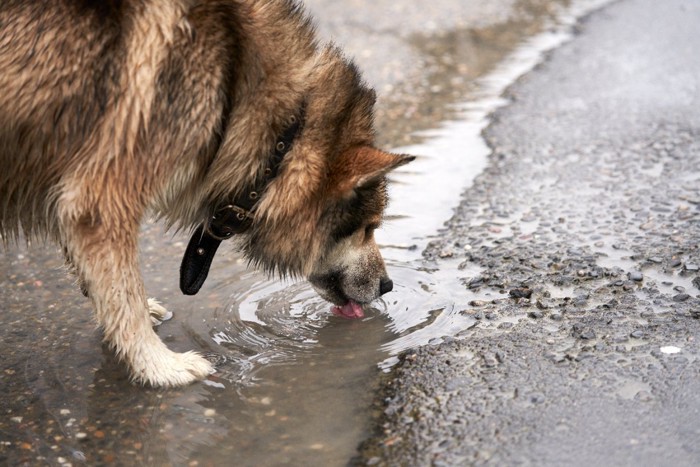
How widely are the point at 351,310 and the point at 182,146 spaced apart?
1191 mm

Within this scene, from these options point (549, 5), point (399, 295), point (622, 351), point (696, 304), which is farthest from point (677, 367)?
point (549, 5)

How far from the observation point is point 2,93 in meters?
3.44

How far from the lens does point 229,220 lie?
3916 mm

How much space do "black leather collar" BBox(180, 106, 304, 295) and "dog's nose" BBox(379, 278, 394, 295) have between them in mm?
686

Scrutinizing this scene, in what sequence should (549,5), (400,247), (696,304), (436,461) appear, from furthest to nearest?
(549,5) → (400,247) → (696,304) → (436,461)

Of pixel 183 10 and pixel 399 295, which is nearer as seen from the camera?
pixel 183 10

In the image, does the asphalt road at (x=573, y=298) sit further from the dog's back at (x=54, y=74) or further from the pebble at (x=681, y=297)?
the dog's back at (x=54, y=74)

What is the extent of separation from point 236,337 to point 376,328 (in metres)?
0.65

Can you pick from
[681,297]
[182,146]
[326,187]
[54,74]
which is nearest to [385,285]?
[326,187]

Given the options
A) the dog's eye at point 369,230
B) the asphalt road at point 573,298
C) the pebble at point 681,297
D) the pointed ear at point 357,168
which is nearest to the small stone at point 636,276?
the asphalt road at point 573,298

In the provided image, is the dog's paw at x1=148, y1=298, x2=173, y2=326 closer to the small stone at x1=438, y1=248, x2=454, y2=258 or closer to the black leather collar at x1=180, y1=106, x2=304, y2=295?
the black leather collar at x1=180, y1=106, x2=304, y2=295

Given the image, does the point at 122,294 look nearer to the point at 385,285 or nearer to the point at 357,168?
the point at 357,168

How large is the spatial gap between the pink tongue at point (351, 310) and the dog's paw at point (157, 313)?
2.78ft

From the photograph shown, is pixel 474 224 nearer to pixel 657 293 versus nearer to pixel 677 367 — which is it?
pixel 657 293
